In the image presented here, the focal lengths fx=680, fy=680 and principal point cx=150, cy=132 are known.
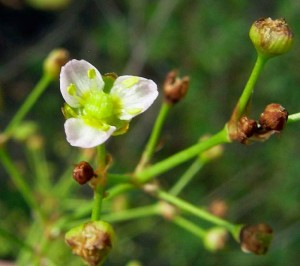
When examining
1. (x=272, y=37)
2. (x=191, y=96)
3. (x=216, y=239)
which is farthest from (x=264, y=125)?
(x=191, y=96)

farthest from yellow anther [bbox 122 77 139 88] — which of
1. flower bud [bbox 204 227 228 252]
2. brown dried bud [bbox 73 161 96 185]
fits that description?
flower bud [bbox 204 227 228 252]

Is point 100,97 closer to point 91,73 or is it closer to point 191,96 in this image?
point 91,73

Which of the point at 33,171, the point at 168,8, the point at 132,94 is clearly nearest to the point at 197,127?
the point at 168,8

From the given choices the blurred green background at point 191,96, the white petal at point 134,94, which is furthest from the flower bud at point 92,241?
the blurred green background at point 191,96

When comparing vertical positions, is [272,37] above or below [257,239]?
above

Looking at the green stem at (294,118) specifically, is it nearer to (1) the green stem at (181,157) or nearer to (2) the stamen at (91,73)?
(1) the green stem at (181,157)

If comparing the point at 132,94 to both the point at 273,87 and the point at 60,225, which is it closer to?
the point at 60,225

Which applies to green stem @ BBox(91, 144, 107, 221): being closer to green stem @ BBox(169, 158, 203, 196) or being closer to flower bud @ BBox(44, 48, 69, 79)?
flower bud @ BBox(44, 48, 69, 79)
